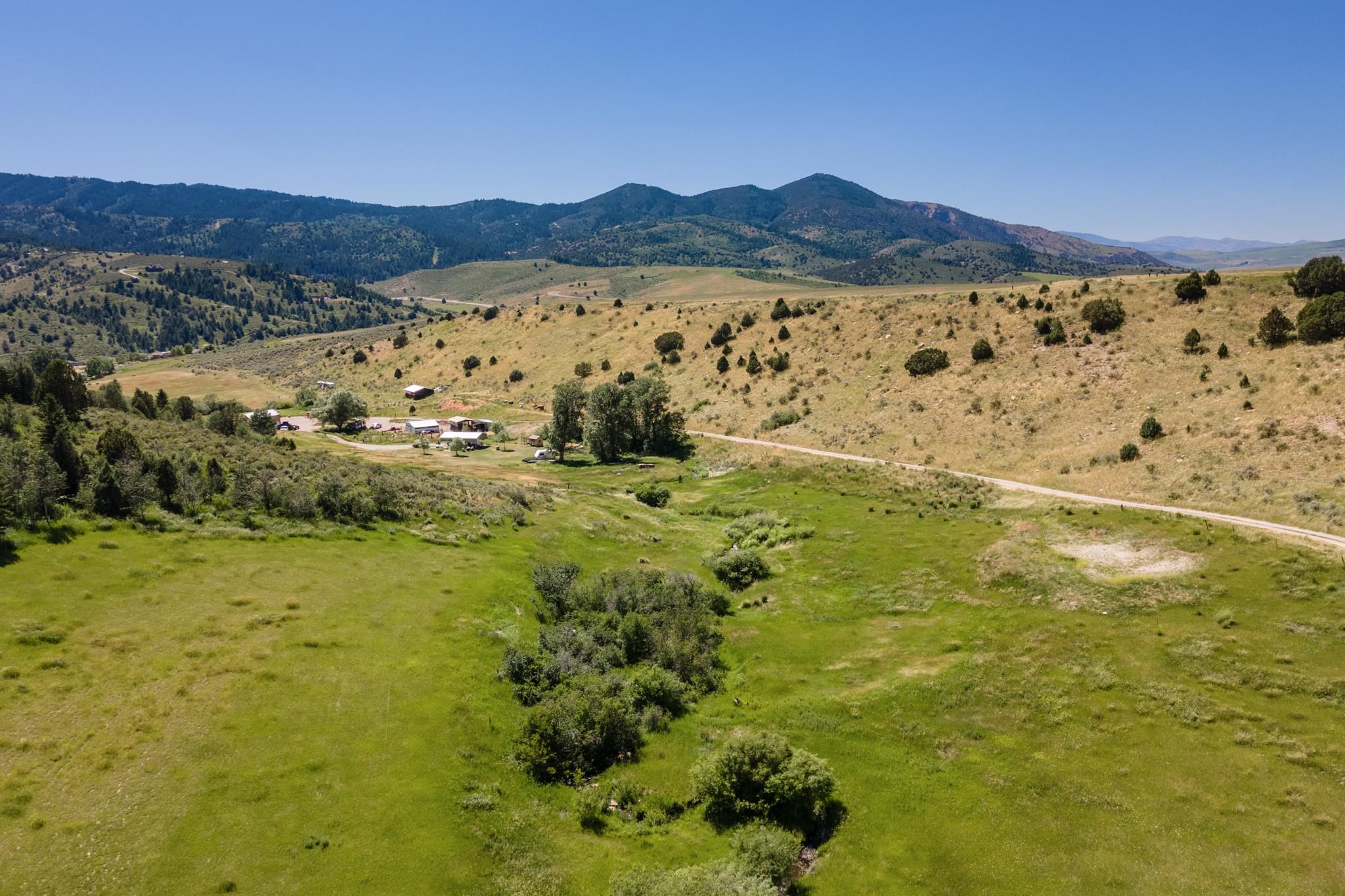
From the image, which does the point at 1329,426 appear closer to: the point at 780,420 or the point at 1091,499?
the point at 1091,499

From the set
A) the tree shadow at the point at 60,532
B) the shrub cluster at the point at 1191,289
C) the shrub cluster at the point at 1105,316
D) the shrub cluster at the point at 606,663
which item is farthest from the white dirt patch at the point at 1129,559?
the shrub cluster at the point at 1191,289

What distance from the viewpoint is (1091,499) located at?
5938 centimetres

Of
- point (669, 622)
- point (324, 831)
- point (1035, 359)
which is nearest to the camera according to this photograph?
point (324, 831)

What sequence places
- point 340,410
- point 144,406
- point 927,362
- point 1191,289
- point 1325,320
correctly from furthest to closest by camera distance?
point 340,410 < point 927,362 < point 1191,289 < point 144,406 < point 1325,320

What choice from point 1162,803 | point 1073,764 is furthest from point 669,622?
point 1162,803

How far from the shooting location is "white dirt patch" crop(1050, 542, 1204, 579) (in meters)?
42.8

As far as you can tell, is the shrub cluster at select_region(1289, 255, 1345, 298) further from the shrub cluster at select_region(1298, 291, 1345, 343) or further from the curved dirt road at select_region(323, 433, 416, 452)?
the curved dirt road at select_region(323, 433, 416, 452)

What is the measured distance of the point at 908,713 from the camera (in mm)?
33219

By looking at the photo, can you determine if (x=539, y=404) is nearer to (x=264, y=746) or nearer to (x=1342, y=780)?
(x=264, y=746)

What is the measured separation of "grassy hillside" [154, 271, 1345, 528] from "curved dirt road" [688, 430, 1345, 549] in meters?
1.55

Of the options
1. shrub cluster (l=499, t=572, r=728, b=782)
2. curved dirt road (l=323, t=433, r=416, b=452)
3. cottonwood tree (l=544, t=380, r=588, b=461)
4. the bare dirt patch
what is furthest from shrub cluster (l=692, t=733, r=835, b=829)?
the bare dirt patch

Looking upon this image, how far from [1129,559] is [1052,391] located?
146 feet

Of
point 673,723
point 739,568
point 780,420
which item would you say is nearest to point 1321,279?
point 780,420

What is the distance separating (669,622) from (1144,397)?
2593 inches
